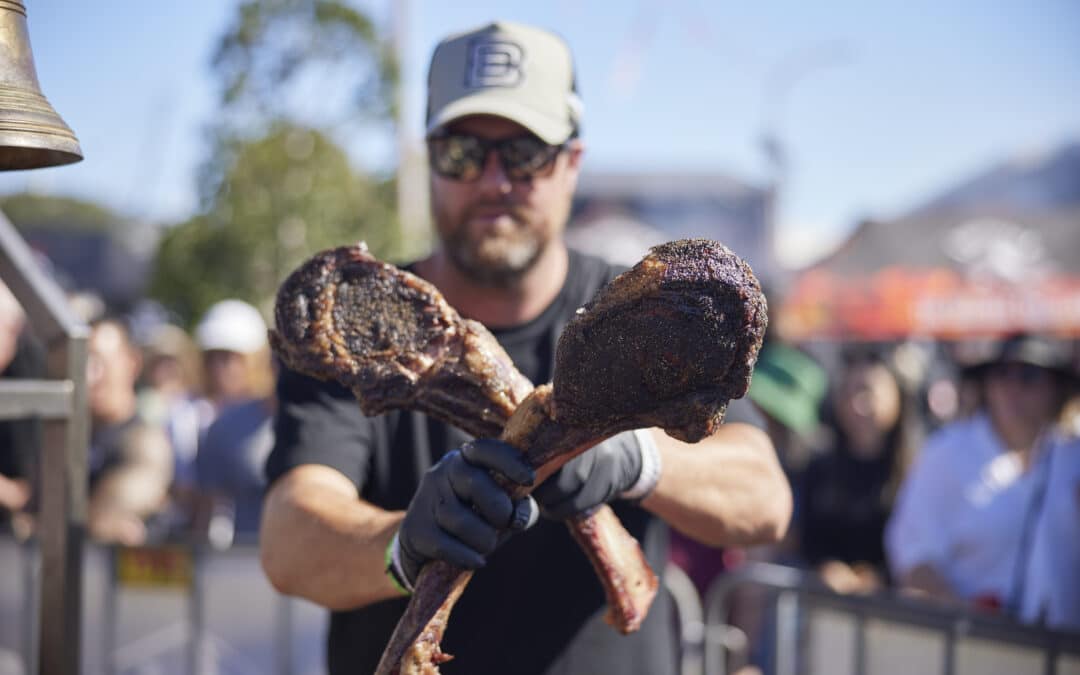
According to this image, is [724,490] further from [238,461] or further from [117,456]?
[238,461]

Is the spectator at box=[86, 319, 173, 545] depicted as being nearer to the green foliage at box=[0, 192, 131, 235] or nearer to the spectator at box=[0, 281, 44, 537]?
A: the spectator at box=[0, 281, 44, 537]

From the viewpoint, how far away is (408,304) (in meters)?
1.71

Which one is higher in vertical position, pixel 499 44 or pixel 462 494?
pixel 499 44

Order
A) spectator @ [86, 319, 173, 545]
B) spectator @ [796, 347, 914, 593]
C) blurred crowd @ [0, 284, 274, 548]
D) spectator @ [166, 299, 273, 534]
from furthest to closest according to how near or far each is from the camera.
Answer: spectator @ [166, 299, 273, 534] → spectator @ [86, 319, 173, 545] → spectator @ [796, 347, 914, 593] → blurred crowd @ [0, 284, 274, 548]

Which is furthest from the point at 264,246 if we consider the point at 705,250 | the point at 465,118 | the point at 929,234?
the point at 705,250

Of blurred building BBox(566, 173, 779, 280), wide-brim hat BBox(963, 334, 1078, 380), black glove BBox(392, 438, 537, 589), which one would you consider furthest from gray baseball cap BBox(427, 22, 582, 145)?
blurred building BBox(566, 173, 779, 280)

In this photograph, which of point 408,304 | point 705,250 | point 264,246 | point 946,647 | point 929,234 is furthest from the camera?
point 264,246

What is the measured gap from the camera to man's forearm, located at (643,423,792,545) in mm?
1993

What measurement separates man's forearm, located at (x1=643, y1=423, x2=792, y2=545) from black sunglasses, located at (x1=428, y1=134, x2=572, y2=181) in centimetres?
68

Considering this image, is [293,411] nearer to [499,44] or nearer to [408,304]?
[408,304]

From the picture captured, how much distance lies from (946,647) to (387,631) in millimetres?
2542

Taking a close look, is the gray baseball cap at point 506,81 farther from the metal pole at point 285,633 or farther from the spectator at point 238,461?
the spectator at point 238,461

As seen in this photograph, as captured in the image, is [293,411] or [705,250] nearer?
[705,250]

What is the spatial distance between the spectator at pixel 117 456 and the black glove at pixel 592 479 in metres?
4.16
